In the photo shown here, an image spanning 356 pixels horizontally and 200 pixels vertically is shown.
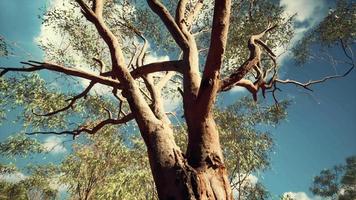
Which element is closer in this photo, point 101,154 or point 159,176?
point 159,176

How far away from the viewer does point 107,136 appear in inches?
581

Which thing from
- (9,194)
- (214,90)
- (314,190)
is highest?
(9,194)

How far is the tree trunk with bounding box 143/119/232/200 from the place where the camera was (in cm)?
334

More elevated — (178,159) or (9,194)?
(9,194)

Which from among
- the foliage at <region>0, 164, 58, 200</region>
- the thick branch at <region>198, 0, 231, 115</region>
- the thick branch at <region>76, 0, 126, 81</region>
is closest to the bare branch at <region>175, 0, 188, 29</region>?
the thick branch at <region>76, 0, 126, 81</region>

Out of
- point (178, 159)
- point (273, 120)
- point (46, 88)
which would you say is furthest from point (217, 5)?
point (273, 120)

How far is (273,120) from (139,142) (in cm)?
594

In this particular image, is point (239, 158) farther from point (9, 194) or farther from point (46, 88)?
point (9, 194)

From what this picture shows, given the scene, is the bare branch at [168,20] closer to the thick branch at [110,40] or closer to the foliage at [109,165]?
the thick branch at [110,40]

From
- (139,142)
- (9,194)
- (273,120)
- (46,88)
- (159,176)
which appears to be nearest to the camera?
(159,176)

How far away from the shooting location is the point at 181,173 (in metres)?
3.43

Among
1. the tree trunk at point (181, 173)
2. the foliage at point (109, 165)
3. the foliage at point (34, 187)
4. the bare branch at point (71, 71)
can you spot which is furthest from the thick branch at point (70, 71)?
the foliage at point (34, 187)

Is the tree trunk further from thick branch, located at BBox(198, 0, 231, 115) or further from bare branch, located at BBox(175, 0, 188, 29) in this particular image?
bare branch, located at BBox(175, 0, 188, 29)

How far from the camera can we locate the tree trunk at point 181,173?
3344 mm
